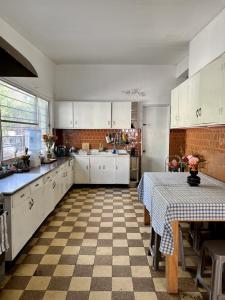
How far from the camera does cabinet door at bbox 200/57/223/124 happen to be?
2676 mm

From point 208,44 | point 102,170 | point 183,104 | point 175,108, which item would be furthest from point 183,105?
point 102,170

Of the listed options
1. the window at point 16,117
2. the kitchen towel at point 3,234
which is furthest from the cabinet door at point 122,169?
the kitchen towel at point 3,234

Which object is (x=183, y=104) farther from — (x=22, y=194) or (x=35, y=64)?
(x=35, y=64)

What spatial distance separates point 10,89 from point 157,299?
11.5ft

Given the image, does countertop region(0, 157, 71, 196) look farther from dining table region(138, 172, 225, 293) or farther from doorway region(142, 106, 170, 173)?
doorway region(142, 106, 170, 173)

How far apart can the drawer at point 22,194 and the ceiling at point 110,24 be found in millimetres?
2252

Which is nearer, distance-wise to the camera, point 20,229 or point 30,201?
point 20,229

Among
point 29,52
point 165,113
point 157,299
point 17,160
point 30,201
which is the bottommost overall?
point 157,299


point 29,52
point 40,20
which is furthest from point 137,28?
point 29,52

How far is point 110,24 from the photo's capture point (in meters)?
3.62

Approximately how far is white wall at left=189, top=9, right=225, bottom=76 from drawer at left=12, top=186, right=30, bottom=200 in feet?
9.47

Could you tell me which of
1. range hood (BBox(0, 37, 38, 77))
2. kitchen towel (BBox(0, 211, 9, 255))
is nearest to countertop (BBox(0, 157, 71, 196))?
kitchen towel (BBox(0, 211, 9, 255))

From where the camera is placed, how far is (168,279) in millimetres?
2217

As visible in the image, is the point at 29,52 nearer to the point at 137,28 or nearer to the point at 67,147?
the point at 137,28
